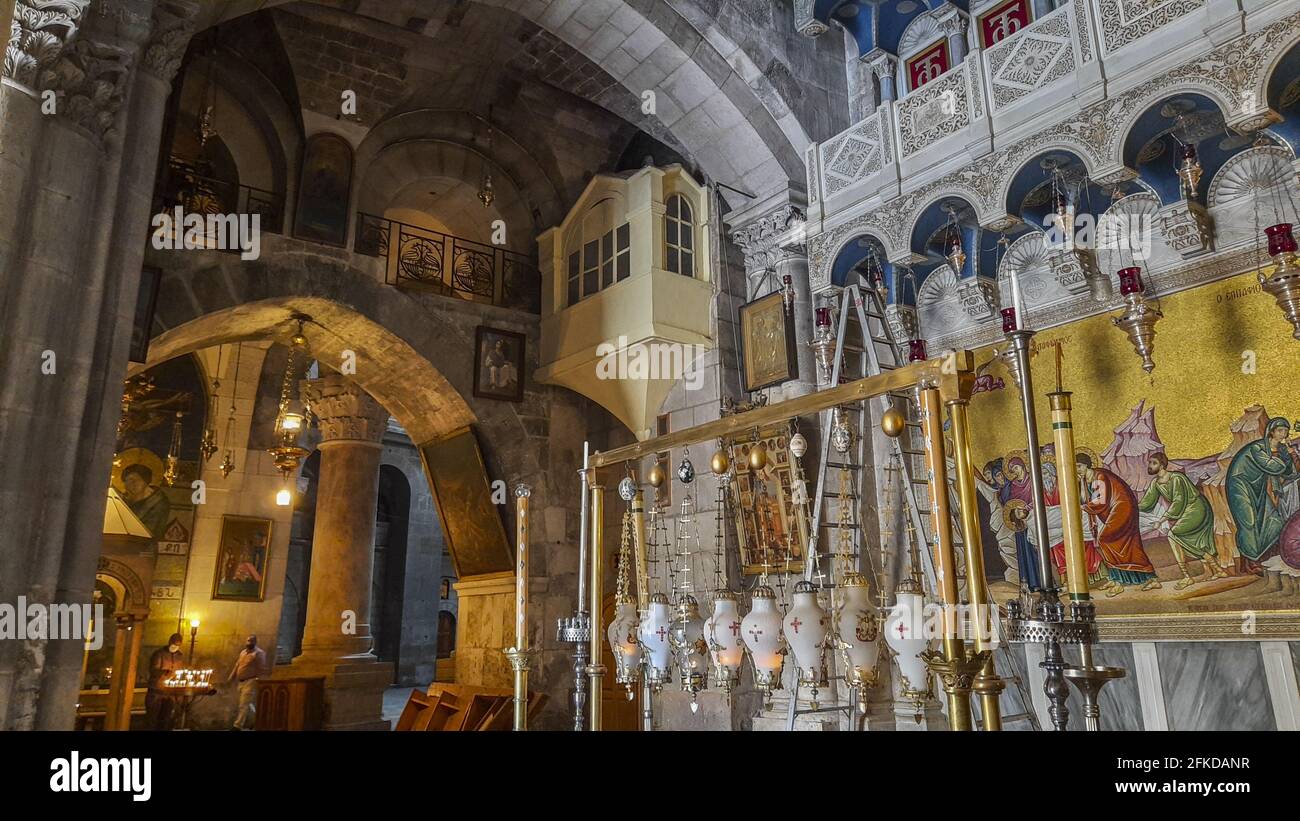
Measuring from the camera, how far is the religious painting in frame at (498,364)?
414 inches

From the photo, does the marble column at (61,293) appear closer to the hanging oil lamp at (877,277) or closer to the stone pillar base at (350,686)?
the hanging oil lamp at (877,277)

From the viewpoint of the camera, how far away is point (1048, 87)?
19.6ft

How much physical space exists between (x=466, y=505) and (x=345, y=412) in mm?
2982

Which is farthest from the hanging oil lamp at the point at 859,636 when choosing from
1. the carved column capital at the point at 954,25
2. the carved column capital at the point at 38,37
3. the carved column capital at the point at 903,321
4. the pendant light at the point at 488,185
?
the pendant light at the point at 488,185

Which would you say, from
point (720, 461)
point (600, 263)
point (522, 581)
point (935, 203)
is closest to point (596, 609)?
point (522, 581)

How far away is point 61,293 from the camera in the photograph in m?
5.06

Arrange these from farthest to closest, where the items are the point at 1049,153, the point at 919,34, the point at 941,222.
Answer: the point at 919,34 < the point at 941,222 < the point at 1049,153

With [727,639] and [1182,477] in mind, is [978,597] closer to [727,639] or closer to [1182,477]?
[727,639]

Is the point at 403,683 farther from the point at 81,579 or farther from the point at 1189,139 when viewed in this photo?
the point at 1189,139

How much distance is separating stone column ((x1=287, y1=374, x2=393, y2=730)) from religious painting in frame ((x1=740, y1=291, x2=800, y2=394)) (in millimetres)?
5714

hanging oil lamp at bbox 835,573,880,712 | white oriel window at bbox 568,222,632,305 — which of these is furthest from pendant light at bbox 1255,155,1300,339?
white oriel window at bbox 568,222,632,305
